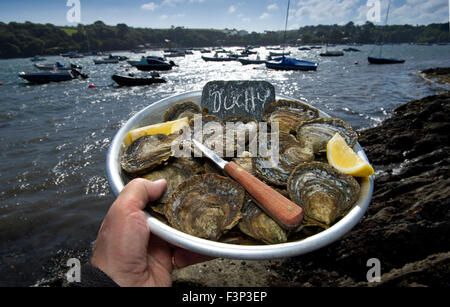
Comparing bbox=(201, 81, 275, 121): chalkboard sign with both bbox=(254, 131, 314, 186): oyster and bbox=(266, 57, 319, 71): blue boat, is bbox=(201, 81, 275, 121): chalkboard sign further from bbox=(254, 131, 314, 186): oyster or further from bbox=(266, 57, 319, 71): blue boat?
bbox=(266, 57, 319, 71): blue boat

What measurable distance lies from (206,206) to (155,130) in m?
1.26

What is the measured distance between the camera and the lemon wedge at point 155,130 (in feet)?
8.73

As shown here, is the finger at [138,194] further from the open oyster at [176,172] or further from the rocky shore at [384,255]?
the rocky shore at [384,255]

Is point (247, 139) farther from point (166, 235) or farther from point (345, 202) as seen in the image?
point (166, 235)

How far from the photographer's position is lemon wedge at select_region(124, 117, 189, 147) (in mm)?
2660

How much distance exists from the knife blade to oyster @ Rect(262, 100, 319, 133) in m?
1.15

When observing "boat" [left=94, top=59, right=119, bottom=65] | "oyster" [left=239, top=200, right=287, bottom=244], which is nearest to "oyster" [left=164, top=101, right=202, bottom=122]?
"oyster" [left=239, top=200, right=287, bottom=244]

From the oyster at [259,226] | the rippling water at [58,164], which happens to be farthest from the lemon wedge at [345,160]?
the rippling water at [58,164]

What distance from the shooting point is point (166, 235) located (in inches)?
61.4

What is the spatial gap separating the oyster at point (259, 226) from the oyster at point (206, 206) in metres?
0.07

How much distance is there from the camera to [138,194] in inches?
68.2

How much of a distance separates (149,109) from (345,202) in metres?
2.58

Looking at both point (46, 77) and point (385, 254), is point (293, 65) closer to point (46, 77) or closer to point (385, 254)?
point (46, 77)
